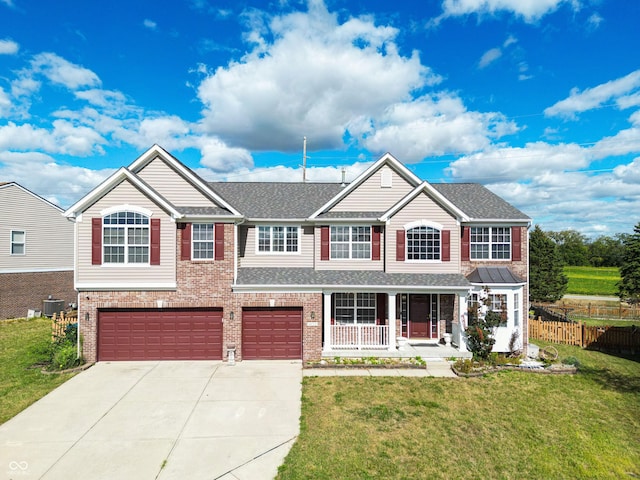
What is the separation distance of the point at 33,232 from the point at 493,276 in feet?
95.1

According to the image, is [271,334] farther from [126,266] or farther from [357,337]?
[126,266]

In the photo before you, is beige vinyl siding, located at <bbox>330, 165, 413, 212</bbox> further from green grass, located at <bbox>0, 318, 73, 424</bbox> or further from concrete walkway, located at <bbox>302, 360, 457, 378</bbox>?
green grass, located at <bbox>0, 318, 73, 424</bbox>

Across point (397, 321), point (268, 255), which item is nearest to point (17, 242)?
point (268, 255)

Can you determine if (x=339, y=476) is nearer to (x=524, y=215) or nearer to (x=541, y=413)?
(x=541, y=413)

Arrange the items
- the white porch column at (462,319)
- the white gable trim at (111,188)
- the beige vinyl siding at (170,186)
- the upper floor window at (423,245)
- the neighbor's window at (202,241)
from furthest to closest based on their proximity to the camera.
Result: the upper floor window at (423,245) < the beige vinyl siding at (170,186) < the white porch column at (462,319) < the neighbor's window at (202,241) < the white gable trim at (111,188)

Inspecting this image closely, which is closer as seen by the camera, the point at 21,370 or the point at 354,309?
the point at 21,370

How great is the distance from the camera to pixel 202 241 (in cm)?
1501

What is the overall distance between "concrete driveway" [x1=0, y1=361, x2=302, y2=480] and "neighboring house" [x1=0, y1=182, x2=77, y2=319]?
48.2 feet

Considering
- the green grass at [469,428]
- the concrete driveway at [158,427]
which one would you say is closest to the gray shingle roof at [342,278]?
the concrete driveway at [158,427]

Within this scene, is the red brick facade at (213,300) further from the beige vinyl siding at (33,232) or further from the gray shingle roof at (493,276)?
the beige vinyl siding at (33,232)

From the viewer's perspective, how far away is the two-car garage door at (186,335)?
1480 centimetres

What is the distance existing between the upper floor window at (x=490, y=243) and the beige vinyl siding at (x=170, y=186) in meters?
12.6

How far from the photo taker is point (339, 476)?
7.30 metres

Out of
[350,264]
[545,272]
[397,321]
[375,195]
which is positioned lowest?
[397,321]
